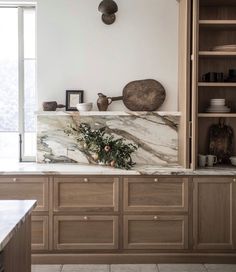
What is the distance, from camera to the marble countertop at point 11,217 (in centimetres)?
195

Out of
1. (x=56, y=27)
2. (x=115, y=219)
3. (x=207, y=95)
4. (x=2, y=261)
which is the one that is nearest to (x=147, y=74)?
(x=207, y=95)

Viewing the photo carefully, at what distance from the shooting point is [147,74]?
4535 millimetres

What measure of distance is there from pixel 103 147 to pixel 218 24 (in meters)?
1.59

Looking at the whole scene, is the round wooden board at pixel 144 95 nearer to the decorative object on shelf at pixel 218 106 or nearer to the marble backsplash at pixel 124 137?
the marble backsplash at pixel 124 137

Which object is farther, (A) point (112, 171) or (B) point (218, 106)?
(B) point (218, 106)

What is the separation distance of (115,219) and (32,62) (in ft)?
6.31

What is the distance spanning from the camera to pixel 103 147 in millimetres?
4258

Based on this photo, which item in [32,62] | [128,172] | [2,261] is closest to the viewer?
[2,261]

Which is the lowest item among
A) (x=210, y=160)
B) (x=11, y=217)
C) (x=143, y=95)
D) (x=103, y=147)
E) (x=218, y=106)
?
(x=11, y=217)

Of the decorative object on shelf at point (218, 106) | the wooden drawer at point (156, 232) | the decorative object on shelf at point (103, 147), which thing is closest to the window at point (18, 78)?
the decorative object on shelf at point (103, 147)

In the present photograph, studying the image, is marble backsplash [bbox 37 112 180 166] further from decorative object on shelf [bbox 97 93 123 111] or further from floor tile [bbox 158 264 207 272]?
floor tile [bbox 158 264 207 272]

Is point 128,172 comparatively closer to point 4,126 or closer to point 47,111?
point 47,111

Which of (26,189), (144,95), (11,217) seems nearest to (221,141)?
(144,95)

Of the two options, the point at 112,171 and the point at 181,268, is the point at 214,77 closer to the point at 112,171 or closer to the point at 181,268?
the point at 112,171
